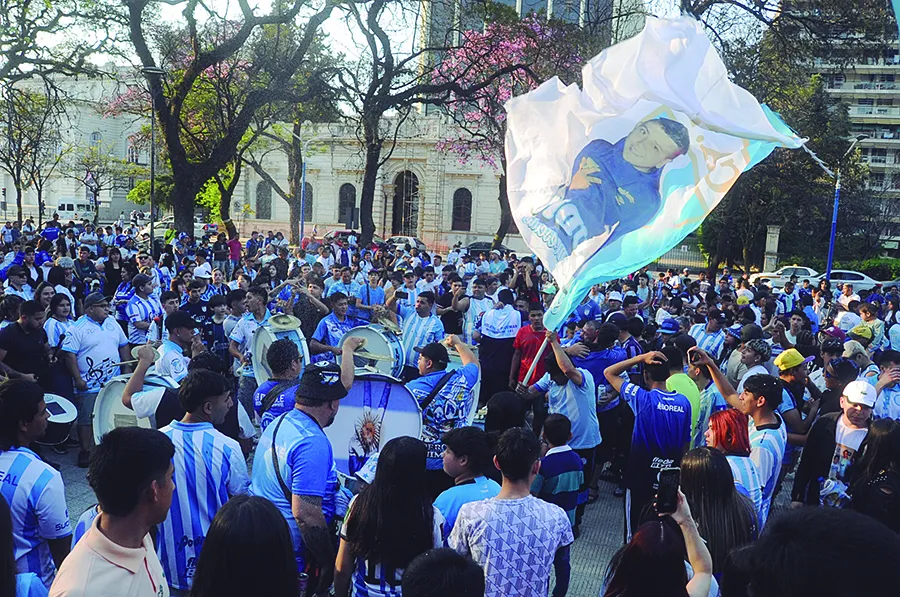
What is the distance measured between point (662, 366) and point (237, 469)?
3.29 meters

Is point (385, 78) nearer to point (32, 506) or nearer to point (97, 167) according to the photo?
point (32, 506)

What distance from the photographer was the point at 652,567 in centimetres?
266

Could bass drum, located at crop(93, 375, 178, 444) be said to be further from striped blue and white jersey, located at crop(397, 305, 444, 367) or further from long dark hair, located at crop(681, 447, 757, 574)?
long dark hair, located at crop(681, 447, 757, 574)

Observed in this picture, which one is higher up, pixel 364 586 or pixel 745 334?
pixel 745 334

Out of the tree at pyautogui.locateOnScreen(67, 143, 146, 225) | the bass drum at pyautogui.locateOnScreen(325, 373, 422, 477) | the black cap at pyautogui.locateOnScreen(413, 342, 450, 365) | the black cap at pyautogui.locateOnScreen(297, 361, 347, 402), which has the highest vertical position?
the tree at pyautogui.locateOnScreen(67, 143, 146, 225)

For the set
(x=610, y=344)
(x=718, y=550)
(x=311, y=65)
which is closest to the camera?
(x=718, y=550)

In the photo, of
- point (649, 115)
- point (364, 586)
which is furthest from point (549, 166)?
point (364, 586)

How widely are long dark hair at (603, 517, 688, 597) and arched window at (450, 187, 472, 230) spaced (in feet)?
161

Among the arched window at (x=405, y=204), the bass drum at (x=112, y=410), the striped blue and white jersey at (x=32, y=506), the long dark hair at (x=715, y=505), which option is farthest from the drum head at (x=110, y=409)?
the arched window at (x=405, y=204)

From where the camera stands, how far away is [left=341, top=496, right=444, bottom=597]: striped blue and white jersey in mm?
3256

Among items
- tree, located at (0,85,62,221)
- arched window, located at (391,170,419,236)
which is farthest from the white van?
arched window, located at (391,170,419,236)

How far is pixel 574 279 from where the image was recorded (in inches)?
199

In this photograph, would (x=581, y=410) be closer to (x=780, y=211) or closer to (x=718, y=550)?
(x=718, y=550)

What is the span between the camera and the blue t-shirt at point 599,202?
16.5 feet
